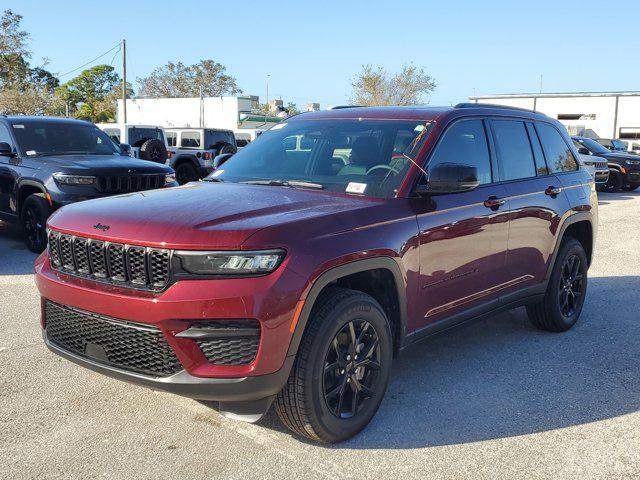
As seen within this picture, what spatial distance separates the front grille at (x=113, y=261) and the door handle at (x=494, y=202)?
7.71 feet

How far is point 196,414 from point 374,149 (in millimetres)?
1971

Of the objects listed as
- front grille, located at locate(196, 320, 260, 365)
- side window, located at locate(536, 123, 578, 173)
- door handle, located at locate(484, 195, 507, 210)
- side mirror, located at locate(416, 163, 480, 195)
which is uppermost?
side window, located at locate(536, 123, 578, 173)

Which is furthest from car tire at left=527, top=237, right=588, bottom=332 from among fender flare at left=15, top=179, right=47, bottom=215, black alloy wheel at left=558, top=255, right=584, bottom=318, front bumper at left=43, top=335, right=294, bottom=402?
fender flare at left=15, top=179, right=47, bottom=215

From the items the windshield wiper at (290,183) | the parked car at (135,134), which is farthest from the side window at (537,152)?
the parked car at (135,134)

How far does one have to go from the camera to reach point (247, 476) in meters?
3.11

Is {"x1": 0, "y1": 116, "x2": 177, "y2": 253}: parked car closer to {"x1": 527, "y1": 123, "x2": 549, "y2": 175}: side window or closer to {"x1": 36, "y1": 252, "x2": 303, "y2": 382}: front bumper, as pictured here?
{"x1": 527, "y1": 123, "x2": 549, "y2": 175}: side window

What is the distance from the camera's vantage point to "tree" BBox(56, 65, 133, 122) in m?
59.6

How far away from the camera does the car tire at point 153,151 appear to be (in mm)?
13570

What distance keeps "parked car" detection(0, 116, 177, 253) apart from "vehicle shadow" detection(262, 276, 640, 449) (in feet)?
16.8

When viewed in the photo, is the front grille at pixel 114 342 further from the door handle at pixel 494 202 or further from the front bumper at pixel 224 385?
the door handle at pixel 494 202

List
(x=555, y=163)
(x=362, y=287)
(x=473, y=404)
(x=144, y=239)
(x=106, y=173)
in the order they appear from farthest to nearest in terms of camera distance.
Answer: (x=106, y=173)
(x=555, y=163)
(x=473, y=404)
(x=362, y=287)
(x=144, y=239)

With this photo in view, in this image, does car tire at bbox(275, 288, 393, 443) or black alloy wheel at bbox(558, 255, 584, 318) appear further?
black alloy wheel at bbox(558, 255, 584, 318)

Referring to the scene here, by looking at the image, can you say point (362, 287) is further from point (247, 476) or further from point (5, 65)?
point (5, 65)

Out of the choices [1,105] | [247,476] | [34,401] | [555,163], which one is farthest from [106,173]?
[1,105]
